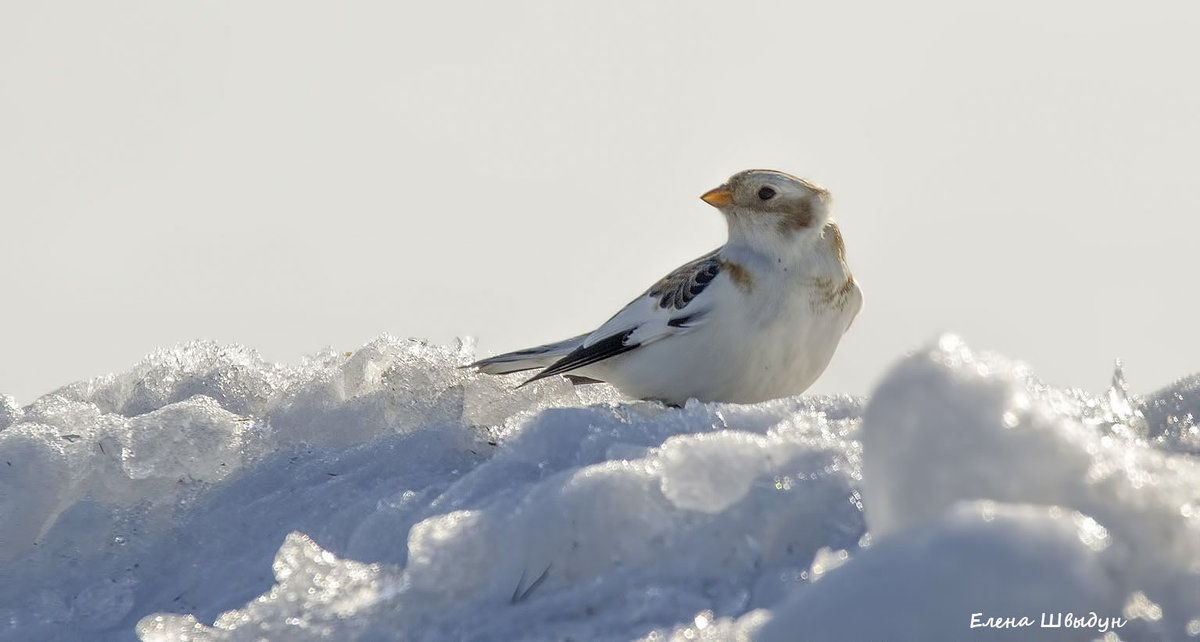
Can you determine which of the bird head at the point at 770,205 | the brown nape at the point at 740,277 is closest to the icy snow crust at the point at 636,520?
the brown nape at the point at 740,277

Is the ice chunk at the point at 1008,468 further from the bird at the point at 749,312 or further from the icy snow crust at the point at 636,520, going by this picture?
the bird at the point at 749,312

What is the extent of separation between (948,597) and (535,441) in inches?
72.7

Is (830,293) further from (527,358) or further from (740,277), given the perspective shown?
(527,358)

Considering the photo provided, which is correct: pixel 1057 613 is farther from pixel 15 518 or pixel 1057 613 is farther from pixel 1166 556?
pixel 15 518

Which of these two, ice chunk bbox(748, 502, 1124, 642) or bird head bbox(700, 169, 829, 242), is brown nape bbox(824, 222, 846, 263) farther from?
ice chunk bbox(748, 502, 1124, 642)

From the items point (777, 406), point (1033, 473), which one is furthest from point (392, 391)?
point (1033, 473)

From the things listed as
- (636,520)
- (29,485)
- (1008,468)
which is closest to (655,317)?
(636,520)

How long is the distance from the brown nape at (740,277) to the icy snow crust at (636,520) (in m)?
0.86

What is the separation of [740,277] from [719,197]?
444 mm

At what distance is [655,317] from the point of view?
6.13 metres

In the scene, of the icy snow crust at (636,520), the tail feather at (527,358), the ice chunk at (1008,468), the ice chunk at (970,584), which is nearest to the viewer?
the ice chunk at (970,584)

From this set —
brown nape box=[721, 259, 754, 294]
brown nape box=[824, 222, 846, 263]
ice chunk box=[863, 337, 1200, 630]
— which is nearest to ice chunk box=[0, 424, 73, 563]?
brown nape box=[721, 259, 754, 294]

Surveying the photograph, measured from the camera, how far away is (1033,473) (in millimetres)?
3209

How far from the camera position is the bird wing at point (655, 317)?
5.93m
